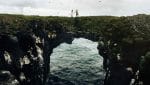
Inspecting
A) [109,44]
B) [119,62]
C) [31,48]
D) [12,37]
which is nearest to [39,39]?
[31,48]

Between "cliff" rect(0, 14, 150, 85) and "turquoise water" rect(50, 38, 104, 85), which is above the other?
"cliff" rect(0, 14, 150, 85)

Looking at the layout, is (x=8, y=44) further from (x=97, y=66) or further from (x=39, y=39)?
(x=97, y=66)

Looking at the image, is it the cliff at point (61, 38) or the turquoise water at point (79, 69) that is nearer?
the cliff at point (61, 38)

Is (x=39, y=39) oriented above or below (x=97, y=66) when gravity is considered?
above

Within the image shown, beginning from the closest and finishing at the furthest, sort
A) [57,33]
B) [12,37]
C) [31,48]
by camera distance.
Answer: [12,37], [31,48], [57,33]

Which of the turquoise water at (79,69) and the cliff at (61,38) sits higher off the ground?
the cliff at (61,38)

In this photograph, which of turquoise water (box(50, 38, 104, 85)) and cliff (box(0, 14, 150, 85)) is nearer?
cliff (box(0, 14, 150, 85))

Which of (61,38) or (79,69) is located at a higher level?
(61,38)

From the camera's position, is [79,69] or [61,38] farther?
[79,69]
